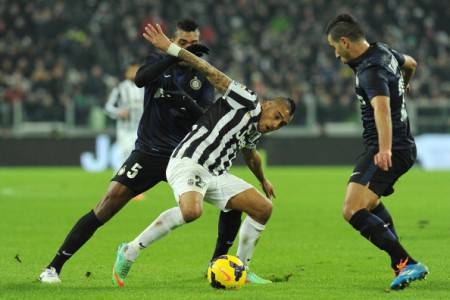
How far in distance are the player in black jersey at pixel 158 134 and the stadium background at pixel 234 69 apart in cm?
1362

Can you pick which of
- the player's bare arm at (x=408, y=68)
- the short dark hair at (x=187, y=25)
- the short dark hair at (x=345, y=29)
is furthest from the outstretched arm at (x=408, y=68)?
the short dark hair at (x=187, y=25)

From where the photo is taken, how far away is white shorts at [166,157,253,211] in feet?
25.1

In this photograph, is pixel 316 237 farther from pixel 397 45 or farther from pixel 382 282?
pixel 397 45

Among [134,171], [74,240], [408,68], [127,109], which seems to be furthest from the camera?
[127,109]

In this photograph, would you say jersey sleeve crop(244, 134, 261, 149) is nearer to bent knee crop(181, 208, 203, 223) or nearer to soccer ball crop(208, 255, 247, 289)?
bent knee crop(181, 208, 203, 223)

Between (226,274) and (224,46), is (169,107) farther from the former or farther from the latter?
(224,46)

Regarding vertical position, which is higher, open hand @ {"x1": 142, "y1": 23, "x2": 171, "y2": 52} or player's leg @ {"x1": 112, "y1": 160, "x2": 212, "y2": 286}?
open hand @ {"x1": 142, "y1": 23, "x2": 171, "y2": 52}

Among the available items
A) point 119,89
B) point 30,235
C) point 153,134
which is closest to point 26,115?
point 119,89

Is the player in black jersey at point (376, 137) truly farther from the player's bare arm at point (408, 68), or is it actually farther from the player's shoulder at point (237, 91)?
the player's shoulder at point (237, 91)

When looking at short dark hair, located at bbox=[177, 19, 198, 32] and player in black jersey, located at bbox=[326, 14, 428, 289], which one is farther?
short dark hair, located at bbox=[177, 19, 198, 32]

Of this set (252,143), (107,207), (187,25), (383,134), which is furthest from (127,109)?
(383,134)

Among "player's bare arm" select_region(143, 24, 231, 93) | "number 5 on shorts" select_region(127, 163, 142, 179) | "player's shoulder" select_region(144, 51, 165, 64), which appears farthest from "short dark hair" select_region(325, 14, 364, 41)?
"number 5 on shorts" select_region(127, 163, 142, 179)

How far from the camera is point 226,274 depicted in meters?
7.56

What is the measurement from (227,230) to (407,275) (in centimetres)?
160
